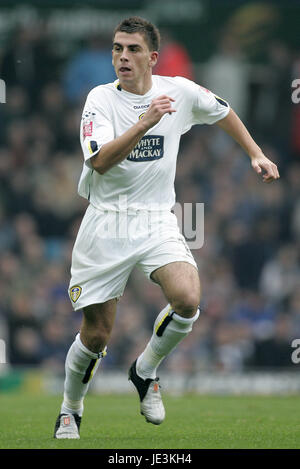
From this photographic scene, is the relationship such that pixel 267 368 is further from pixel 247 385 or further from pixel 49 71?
pixel 49 71

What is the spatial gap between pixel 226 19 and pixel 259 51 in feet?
2.53

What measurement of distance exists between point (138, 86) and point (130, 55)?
284 mm

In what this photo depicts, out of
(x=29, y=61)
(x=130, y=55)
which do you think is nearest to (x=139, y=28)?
(x=130, y=55)

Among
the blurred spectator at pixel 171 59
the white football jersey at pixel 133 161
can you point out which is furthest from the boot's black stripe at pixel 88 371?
the blurred spectator at pixel 171 59

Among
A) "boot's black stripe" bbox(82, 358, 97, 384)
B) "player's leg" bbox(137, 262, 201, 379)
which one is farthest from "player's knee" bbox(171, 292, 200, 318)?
"boot's black stripe" bbox(82, 358, 97, 384)

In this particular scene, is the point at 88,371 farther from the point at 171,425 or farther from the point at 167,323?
the point at 171,425

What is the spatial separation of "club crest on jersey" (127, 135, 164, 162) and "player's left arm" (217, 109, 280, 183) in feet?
2.13

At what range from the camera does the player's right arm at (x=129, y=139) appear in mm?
6047

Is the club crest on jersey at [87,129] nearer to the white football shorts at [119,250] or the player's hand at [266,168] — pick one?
the white football shorts at [119,250]

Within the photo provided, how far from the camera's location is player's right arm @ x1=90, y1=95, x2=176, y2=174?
19.8 feet

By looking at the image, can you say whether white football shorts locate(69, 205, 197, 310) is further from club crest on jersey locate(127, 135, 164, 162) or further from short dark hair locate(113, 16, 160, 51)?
short dark hair locate(113, 16, 160, 51)

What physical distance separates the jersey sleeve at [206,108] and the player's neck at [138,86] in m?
0.40

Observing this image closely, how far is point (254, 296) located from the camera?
14.6 m

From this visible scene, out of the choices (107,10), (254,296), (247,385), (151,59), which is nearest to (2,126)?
(107,10)
